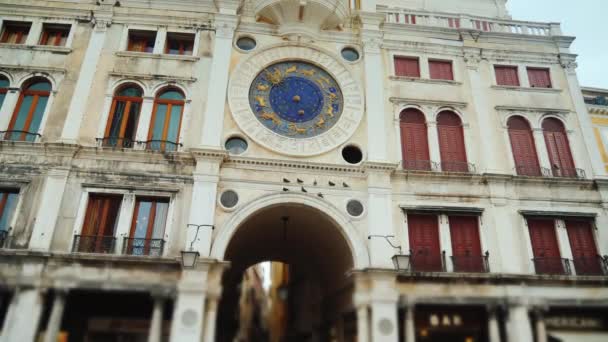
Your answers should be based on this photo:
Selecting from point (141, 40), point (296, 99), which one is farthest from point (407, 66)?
point (141, 40)

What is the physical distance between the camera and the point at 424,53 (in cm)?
1941

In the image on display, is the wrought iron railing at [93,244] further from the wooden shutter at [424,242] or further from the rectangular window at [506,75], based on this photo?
the rectangular window at [506,75]

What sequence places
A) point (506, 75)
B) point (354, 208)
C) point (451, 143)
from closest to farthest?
point (354, 208) → point (451, 143) → point (506, 75)

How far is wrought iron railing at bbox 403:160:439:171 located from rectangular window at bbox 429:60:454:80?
174 inches

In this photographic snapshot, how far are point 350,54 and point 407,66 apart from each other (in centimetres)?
269

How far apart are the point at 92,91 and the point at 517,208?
57.4ft

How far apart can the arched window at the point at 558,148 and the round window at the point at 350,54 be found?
8861mm

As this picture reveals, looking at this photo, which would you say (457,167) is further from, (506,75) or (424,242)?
(506,75)

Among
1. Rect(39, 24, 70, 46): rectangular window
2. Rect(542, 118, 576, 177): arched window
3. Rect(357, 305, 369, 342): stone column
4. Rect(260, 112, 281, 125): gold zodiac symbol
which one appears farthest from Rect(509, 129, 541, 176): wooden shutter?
Rect(39, 24, 70, 46): rectangular window

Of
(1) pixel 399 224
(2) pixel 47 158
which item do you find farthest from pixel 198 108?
(1) pixel 399 224

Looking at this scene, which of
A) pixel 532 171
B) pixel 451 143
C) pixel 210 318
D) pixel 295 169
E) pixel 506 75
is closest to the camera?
pixel 210 318

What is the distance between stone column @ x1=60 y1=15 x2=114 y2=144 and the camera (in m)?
15.8

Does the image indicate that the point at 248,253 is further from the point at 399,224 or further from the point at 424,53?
the point at 424,53

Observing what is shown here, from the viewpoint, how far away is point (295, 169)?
16234mm
